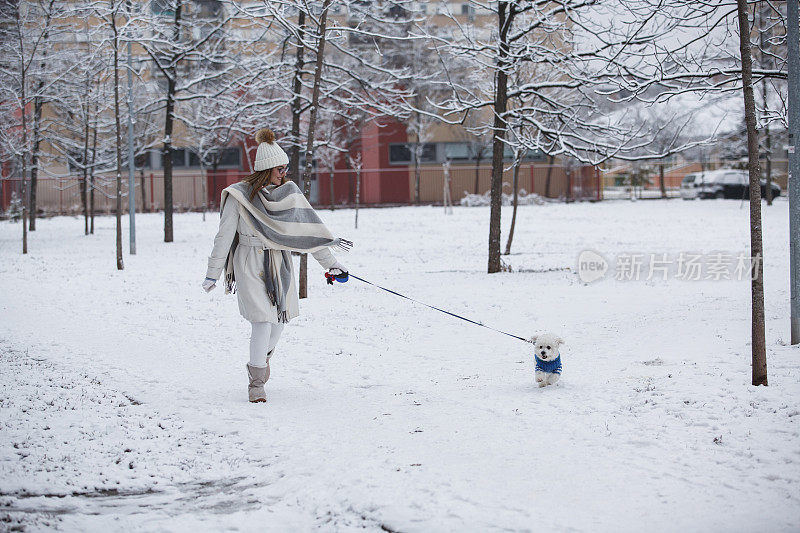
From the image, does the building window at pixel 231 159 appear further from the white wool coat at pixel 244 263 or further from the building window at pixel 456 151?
the white wool coat at pixel 244 263

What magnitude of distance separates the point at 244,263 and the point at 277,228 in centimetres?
37

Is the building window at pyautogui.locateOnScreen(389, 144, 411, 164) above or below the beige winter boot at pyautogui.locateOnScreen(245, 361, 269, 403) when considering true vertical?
above

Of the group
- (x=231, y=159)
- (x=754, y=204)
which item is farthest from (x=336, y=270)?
(x=231, y=159)

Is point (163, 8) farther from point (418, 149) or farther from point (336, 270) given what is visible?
point (418, 149)

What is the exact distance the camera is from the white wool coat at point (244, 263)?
6383 millimetres

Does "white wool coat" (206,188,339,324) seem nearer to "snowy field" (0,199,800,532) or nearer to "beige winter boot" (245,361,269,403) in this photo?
"beige winter boot" (245,361,269,403)

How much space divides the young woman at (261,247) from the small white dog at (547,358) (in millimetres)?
1658

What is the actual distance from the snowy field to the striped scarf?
0.93 meters

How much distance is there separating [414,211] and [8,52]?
18.3m

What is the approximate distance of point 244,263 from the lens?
6.48 m

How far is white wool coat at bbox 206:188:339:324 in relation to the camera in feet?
20.9

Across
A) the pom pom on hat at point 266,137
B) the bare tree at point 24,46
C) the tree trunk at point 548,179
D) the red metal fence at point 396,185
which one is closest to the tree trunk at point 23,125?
the bare tree at point 24,46

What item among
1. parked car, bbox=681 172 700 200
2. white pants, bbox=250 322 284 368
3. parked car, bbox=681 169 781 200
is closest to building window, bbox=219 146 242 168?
parked car, bbox=681 172 700 200

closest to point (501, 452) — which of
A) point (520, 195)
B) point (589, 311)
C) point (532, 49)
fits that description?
point (589, 311)
